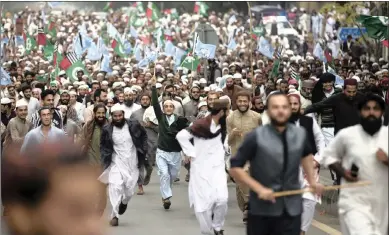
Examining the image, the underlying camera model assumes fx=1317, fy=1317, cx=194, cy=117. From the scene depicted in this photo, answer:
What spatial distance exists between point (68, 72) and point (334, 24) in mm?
20874

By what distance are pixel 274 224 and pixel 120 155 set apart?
20.0 feet

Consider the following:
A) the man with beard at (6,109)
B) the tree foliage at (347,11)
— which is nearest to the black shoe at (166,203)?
the man with beard at (6,109)

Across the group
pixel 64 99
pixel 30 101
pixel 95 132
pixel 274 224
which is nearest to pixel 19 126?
pixel 95 132

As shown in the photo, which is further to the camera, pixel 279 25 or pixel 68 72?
pixel 279 25

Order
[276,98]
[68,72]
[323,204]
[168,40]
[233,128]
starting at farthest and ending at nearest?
[168,40] < [68,72] < [323,204] < [233,128] < [276,98]

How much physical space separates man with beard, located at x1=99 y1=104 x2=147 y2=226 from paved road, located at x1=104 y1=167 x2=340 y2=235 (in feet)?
1.15

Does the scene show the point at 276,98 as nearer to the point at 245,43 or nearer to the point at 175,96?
the point at 175,96

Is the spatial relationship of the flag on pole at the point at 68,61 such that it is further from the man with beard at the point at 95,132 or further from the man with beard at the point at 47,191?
the man with beard at the point at 47,191

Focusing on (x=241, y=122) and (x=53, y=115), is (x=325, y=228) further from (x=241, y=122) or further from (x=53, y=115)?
(x=53, y=115)

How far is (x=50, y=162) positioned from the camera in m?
3.82

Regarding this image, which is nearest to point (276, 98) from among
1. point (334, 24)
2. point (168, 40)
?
point (168, 40)

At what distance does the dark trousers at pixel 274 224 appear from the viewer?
8.41 m

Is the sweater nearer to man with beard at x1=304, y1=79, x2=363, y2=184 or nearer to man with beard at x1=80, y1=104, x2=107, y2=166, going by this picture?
man with beard at x1=80, y1=104, x2=107, y2=166

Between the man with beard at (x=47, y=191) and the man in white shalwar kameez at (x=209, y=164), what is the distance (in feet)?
28.9
